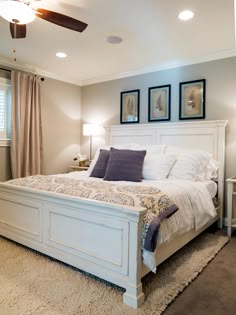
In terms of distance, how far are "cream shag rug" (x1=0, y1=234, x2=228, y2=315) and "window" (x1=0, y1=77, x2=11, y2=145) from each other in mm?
1998

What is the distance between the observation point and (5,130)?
400cm

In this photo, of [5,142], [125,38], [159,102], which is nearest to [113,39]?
[125,38]

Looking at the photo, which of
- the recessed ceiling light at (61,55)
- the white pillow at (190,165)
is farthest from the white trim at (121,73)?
the white pillow at (190,165)

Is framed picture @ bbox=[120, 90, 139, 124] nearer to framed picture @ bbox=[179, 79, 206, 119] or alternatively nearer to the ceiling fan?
framed picture @ bbox=[179, 79, 206, 119]

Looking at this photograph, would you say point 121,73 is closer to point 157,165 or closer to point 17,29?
point 157,165

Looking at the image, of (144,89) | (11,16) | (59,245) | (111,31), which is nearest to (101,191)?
(59,245)

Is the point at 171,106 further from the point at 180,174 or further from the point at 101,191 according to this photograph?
the point at 101,191

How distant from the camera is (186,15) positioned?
2.55m

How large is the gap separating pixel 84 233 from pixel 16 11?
183cm

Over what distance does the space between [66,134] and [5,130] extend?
1.29 m

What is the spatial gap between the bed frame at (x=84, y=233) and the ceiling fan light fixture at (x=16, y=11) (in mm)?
1499

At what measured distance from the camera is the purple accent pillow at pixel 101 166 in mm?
3346

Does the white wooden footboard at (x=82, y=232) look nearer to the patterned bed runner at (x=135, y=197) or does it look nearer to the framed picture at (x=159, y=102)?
the patterned bed runner at (x=135, y=197)

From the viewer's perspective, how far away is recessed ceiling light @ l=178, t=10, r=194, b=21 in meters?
2.49
